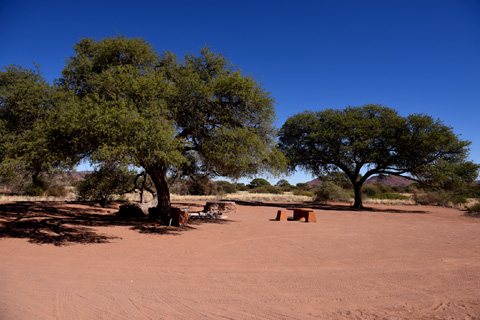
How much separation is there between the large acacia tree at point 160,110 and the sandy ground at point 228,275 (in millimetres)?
3057

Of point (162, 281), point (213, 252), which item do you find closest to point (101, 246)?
point (213, 252)

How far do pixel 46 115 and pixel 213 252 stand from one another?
8.39 meters

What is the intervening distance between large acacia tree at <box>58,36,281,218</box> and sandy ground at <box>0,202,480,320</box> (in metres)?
3.06

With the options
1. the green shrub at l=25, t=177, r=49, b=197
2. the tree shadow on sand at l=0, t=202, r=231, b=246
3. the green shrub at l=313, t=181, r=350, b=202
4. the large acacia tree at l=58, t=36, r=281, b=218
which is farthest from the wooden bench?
the green shrub at l=25, t=177, r=49, b=197

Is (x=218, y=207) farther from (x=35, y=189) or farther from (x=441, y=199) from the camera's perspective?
(x=441, y=199)

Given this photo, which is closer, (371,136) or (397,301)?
(397,301)

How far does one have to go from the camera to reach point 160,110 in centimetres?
1058

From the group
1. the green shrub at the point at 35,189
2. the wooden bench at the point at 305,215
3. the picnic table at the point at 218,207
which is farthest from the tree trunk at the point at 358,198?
Answer: the green shrub at the point at 35,189

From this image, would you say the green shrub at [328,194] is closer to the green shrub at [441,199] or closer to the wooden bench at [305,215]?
the green shrub at [441,199]

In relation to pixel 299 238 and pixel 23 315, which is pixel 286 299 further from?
pixel 299 238

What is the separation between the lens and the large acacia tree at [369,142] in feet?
85.4

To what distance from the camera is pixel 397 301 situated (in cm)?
510

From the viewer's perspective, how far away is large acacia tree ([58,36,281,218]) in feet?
31.2

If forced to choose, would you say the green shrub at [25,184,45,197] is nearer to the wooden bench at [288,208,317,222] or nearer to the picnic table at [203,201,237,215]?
the picnic table at [203,201,237,215]
